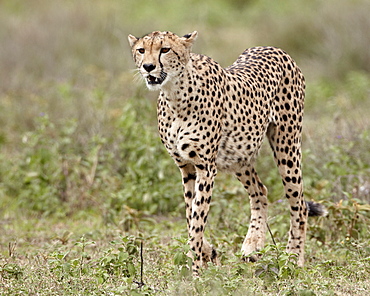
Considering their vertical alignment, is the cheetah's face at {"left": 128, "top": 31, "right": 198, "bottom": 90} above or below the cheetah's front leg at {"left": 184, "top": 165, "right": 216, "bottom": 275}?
above

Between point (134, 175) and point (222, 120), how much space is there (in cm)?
198

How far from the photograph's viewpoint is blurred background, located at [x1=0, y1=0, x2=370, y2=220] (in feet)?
21.5

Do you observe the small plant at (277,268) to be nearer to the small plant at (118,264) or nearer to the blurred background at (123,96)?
the small plant at (118,264)

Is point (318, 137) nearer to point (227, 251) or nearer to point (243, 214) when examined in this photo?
point (243, 214)

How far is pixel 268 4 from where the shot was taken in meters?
18.0

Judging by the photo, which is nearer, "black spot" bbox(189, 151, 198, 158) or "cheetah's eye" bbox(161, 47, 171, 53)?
"cheetah's eye" bbox(161, 47, 171, 53)

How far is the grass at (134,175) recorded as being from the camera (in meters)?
4.18

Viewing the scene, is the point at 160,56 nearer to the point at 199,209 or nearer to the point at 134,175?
the point at 199,209

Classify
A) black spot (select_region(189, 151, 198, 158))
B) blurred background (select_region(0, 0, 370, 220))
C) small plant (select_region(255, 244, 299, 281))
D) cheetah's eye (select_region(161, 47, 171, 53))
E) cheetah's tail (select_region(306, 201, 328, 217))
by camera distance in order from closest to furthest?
small plant (select_region(255, 244, 299, 281)) < cheetah's eye (select_region(161, 47, 171, 53)) < black spot (select_region(189, 151, 198, 158)) < cheetah's tail (select_region(306, 201, 328, 217)) < blurred background (select_region(0, 0, 370, 220))

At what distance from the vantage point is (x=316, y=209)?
5.24m

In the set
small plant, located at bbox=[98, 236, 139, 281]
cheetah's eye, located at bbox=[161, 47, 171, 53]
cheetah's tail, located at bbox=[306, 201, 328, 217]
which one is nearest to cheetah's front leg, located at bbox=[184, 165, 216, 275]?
small plant, located at bbox=[98, 236, 139, 281]

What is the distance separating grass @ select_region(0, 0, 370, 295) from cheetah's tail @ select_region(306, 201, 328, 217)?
0.09 meters

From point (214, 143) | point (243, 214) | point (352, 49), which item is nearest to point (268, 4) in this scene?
point (352, 49)

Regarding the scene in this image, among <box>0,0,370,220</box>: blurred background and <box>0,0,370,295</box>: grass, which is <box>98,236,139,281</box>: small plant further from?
<box>0,0,370,220</box>: blurred background
